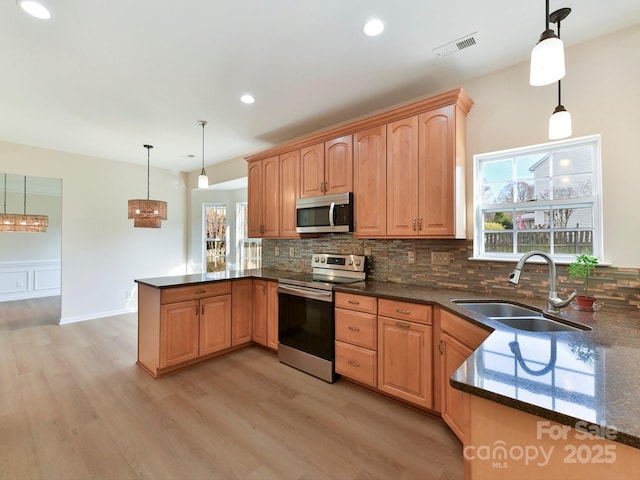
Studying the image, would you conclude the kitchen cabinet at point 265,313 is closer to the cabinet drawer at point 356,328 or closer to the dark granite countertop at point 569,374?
the cabinet drawer at point 356,328

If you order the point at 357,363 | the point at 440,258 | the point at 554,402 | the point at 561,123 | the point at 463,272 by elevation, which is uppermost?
the point at 561,123

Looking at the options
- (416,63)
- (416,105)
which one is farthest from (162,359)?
(416,63)

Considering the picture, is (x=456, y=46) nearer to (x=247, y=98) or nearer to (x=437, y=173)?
(x=437, y=173)

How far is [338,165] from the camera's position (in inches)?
117

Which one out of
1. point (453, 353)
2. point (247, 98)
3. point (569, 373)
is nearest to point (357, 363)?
point (453, 353)

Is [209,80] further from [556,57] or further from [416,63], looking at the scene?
[556,57]

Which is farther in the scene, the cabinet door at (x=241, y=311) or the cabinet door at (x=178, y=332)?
the cabinet door at (x=241, y=311)

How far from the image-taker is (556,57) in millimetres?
1162

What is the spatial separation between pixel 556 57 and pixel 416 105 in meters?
1.32

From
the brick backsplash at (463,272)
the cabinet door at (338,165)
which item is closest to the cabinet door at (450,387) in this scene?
the brick backsplash at (463,272)

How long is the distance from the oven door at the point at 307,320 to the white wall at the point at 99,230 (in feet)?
12.0

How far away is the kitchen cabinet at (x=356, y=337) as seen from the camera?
7.97ft

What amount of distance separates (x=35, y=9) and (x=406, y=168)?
2690 millimetres

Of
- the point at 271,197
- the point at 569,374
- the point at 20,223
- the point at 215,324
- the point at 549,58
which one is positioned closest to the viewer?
the point at 569,374
